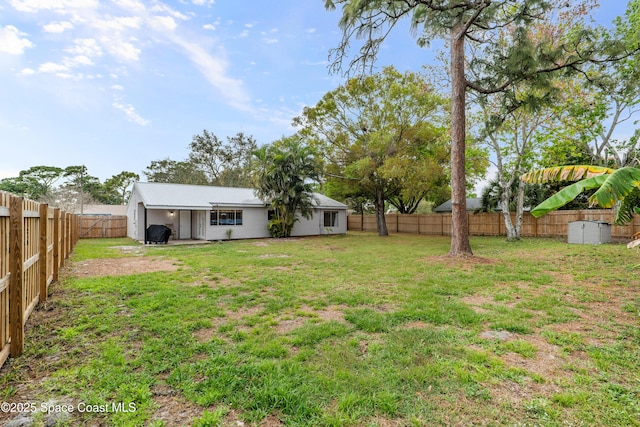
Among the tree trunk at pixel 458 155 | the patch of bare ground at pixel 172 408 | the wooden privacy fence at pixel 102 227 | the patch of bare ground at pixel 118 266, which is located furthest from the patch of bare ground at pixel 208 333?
the wooden privacy fence at pixel 102 227

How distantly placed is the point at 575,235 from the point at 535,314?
11.7 metres

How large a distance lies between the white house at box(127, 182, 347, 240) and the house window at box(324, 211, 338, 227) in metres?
1.98

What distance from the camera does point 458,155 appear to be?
919 centimetres

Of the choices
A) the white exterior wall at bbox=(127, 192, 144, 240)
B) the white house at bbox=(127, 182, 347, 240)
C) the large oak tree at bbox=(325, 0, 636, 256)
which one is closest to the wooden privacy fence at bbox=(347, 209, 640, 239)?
the white house at bbox=(127, 182, 347, 240)

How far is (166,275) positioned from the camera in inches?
273

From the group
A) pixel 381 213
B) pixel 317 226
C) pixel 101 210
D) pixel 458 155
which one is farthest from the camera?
pixel 101 210

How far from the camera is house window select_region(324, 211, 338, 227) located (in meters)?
21.4

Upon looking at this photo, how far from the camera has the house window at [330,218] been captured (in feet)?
70.2

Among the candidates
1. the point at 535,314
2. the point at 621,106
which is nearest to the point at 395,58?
the point at 621,106

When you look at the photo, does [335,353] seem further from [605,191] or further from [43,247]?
[43,247]

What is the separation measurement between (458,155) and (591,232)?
26.8 feet

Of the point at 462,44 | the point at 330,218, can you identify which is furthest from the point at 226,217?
the point at 462,44

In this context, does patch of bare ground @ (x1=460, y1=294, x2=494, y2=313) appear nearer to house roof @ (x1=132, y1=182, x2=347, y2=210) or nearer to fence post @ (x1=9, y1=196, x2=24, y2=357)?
fence post @ (x1=9, y1=196, x2=24, y2=357)

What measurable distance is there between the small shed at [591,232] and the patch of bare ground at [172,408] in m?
15.8
